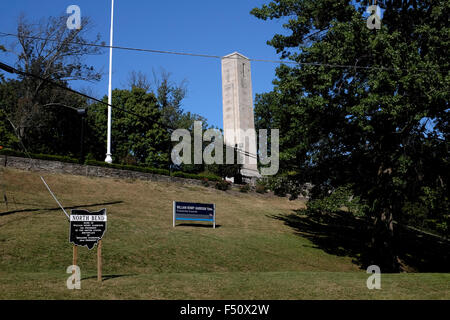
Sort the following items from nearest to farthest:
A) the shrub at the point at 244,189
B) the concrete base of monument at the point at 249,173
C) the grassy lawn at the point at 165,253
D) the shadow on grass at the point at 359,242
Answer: the grassy lawn at the point at 165,253
the shadow on grass at the point at 359,242
the shrub at the point at 244,189
the concrete base of monument at the point at 249,173

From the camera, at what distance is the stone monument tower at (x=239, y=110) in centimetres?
5075

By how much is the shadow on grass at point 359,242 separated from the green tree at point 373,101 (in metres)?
2.88

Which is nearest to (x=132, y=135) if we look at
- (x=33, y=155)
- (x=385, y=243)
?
(x=33, y=155)

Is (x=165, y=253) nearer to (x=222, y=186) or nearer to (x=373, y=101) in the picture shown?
(x=373, y=101)

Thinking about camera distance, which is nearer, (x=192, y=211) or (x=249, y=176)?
(x=192, y=211)

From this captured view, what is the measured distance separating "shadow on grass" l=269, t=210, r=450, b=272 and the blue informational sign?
6.94 metres

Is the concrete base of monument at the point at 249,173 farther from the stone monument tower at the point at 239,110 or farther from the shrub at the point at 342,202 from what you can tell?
the shrub at the point at 342,202

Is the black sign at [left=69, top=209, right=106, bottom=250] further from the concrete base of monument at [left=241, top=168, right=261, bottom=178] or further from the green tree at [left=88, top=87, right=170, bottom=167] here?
the green tree at [left=88, top=87, right=170, bottom=167]

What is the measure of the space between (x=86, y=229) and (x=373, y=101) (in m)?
13.3

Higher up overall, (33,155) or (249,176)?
(33,155)

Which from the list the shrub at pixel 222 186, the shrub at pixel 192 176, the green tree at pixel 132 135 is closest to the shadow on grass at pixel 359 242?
the shrub at pixel 222 186

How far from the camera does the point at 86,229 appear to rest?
11.5 metres

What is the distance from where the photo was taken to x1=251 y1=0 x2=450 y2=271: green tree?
18531mm

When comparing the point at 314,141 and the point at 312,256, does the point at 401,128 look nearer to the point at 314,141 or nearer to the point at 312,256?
the point at 314,141
